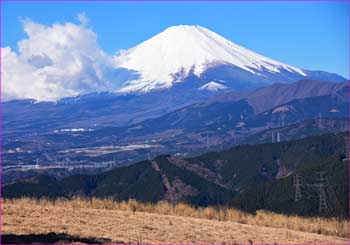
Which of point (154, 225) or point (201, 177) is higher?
point (201, 177)

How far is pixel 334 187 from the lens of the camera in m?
65.1

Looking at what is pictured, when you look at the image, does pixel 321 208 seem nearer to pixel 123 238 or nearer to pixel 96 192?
pixel 123 238

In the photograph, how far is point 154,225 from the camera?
17.6 metres

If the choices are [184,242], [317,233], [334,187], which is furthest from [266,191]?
[184,242]

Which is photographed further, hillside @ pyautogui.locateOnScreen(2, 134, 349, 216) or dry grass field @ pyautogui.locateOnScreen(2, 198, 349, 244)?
hillside @ pyautogui.locateOnScreen(2, 134, 349, 216)

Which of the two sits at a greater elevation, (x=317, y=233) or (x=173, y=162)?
(x=173, y=162)

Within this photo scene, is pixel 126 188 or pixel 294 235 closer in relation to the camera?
pixel 294 235

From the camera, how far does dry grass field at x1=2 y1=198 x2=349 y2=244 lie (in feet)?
51.3

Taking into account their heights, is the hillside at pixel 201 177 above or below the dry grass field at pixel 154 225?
above

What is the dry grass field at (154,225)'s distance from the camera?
1565 cm

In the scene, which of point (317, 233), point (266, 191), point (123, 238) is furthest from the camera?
point (266, 191)

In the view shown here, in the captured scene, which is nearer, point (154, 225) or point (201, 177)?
point (154, 225)

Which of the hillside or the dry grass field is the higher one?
the hillside

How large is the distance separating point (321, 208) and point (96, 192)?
52436 mm
